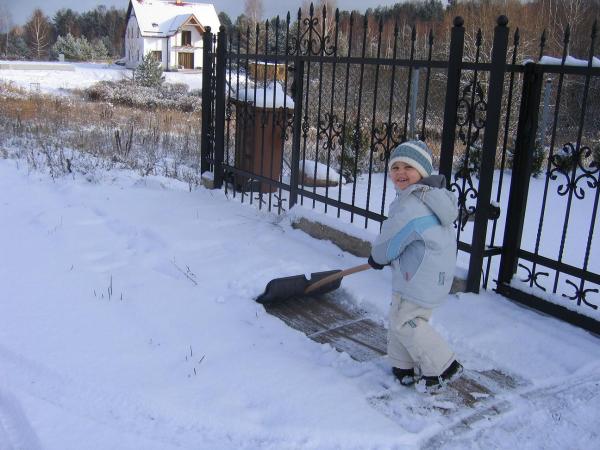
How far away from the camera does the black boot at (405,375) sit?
3.17 meters

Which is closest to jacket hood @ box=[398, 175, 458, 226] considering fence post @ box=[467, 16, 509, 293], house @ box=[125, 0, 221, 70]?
fence post @ box=[467, 16, 509, 293]

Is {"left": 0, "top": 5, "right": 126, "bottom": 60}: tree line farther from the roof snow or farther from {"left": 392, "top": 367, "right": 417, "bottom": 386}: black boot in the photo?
{"left": 392, "top": 367, "right": 417, "bottom": 386}: black boot

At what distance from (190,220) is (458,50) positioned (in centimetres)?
316

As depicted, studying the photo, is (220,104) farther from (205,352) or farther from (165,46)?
(165,46)

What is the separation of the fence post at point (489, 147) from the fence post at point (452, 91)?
0.85ft

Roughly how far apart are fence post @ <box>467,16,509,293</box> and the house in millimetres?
50839

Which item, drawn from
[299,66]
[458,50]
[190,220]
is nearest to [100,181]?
[190,220]

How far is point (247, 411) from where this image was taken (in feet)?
9.34

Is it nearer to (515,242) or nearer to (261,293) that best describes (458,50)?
(515,242)

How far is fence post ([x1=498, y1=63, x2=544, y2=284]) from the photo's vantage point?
4023mm

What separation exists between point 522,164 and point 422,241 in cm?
161

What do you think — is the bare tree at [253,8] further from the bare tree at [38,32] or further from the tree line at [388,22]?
the bare tree at [38,32]

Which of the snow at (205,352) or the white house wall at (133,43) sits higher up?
the white house wall at (133,43)

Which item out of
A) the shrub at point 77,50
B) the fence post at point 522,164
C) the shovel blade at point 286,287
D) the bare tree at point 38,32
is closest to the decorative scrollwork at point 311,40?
the fence post at point 522,164
